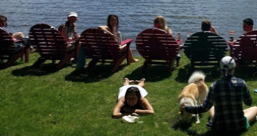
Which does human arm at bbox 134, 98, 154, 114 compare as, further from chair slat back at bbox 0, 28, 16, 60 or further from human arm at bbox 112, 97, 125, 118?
chair slat back at bbox 0, 28, 16, 60

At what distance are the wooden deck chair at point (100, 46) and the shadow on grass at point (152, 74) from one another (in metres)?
0.61

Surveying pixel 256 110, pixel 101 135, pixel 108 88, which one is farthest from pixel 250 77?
pixel 101 135

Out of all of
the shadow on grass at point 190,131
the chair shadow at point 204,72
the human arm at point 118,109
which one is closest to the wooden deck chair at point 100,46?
the chair shadow at point 204,72

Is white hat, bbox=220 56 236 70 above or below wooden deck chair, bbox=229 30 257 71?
above

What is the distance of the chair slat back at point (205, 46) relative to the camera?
929cm

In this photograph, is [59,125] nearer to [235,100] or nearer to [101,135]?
[101,135]

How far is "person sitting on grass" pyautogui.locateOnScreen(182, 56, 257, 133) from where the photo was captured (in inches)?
219

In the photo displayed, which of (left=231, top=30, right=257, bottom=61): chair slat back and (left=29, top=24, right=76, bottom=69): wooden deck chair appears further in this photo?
(left=29, top=24, right=76, bottom=69): wooden deck chair

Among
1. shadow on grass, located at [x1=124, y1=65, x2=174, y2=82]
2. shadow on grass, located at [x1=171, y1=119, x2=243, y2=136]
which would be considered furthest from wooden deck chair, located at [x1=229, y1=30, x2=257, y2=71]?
shadow on grass, located at [x1=171, y1=119, x2=243, y2=136]

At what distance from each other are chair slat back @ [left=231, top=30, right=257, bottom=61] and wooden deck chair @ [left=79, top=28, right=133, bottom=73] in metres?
2.98

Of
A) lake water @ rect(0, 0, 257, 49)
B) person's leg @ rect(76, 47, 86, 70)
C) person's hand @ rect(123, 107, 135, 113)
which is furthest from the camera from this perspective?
lake water @ rect(0, 0, 257, 49)

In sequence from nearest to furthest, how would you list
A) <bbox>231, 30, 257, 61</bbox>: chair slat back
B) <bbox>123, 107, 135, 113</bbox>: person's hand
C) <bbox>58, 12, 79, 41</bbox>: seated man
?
<bbox>123, 107, 135, 113</bbox>: person's hand → <bbox>231, 30, 257, 61</bbox>: chair slat back → <bbox>58, 12, 79, 41</bbox>: seated man

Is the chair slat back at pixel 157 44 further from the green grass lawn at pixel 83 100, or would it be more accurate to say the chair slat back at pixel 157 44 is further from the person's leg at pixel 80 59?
the person's leg at pixel 80 59

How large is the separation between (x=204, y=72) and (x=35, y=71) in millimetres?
4666
